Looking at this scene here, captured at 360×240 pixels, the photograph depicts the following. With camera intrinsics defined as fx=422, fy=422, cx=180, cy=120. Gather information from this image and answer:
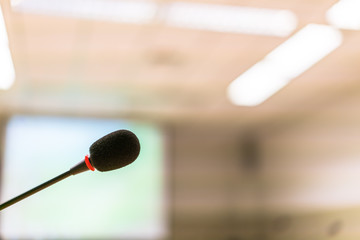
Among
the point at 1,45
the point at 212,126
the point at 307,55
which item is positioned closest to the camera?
the point at 1,45

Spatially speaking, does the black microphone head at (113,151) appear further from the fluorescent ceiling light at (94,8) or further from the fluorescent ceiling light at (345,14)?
the fluorescent ceiling light at (345,14)

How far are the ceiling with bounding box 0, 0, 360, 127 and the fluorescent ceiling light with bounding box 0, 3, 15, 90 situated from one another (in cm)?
6

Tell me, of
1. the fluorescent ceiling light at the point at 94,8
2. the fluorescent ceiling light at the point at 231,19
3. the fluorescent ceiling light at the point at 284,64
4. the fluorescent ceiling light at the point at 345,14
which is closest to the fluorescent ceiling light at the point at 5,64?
the fluorescent ceiling light at the point at 94,8

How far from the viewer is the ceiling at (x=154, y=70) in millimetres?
4051

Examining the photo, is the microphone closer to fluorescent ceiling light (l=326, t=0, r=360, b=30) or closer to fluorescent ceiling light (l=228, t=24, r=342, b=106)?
fluorescent ceiling light (l=326, t=0, r=360, b=30)

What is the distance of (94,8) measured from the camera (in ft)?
12.0

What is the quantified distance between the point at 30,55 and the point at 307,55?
3035 mm

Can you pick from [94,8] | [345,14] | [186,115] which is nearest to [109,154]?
[94,8]

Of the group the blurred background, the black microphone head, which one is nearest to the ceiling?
the blurred background

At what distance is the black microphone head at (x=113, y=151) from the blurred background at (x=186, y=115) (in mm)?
2705

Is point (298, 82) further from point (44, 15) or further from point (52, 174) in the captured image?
point (52, 174)

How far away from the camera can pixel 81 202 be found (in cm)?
→ 622

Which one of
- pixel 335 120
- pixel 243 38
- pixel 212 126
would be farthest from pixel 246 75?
pixel 212 126

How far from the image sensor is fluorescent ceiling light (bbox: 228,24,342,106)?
411 centimetres
